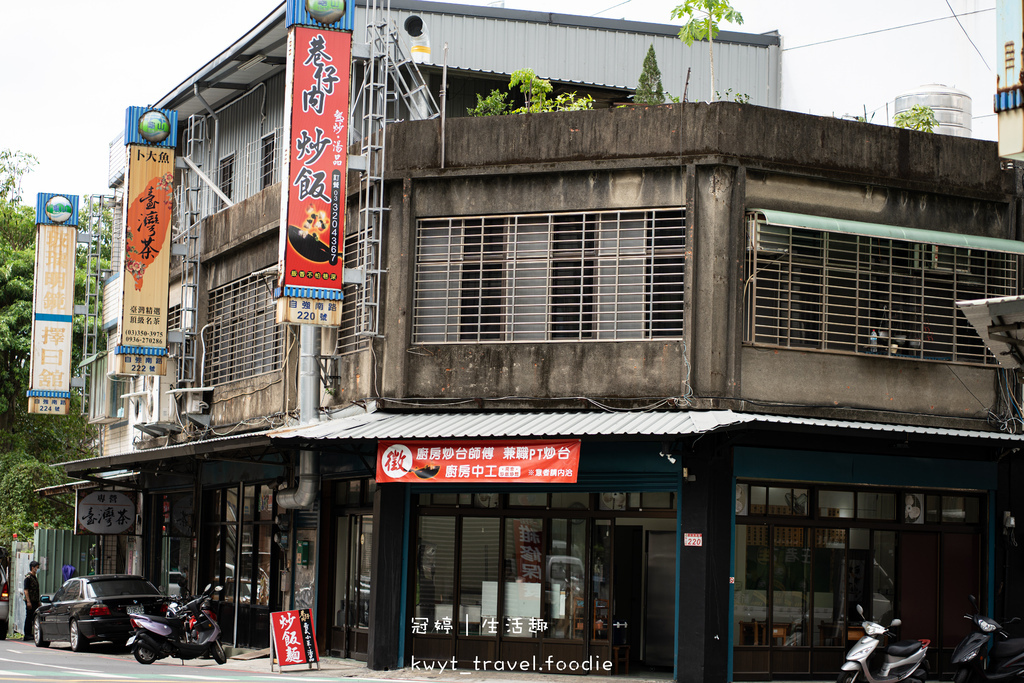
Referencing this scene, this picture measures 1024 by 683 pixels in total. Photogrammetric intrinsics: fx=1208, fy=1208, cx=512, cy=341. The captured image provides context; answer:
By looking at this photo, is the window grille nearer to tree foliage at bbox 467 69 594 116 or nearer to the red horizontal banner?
the red horizontal banner

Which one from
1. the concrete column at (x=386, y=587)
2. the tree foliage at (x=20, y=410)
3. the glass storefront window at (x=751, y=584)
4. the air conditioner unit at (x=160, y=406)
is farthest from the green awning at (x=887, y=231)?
the tree foliage at (x=20, y=410)

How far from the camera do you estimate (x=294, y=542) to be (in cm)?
2122

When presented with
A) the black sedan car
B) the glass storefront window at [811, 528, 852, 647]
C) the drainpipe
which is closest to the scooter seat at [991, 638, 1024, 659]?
the glass storefront window at [811, 528, 852, 647]

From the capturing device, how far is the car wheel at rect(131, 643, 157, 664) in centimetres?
1931

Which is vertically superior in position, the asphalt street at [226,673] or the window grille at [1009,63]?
the window grille at [1009,63]

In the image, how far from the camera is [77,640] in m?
22.3

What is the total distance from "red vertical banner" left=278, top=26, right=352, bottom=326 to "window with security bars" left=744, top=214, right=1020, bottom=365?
6065 mm

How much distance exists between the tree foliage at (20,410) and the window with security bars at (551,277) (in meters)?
19.2

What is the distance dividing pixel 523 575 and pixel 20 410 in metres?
26.8

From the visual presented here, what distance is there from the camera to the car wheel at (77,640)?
22.2m

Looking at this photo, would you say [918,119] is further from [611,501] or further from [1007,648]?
[1007,648]

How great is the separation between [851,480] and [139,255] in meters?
14.3

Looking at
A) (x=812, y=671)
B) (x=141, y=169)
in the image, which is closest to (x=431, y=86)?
(x=141, y=169)

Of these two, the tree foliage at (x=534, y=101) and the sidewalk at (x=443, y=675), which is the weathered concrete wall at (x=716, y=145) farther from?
the sidewalk at (x=443, y=675)
